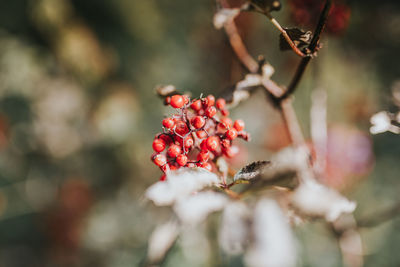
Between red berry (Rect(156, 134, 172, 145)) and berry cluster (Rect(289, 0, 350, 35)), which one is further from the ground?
berry cluster (Rect(289, 0, 350, 35))

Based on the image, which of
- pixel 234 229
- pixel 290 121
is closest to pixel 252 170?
pixel 234 229

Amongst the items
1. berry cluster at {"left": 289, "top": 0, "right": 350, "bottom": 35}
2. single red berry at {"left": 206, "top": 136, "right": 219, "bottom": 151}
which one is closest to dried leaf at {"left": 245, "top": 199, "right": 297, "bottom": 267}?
single red berry at {"left": 206, "top": 136, "right": 219, "bottom": 151}

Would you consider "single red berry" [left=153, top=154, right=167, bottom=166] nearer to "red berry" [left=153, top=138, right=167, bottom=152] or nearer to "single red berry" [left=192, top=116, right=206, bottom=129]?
"red berry" [left=153, top=138, right=167, bottom=152]

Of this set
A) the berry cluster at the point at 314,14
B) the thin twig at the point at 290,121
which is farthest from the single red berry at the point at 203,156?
the berry cluster at the point at 314,14

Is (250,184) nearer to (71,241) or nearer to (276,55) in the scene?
(276,55)

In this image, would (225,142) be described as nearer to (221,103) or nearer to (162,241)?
(221,103)
